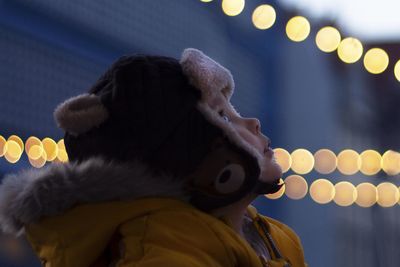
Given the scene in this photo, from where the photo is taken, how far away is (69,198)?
2.22ft

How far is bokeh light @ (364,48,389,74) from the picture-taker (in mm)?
1823

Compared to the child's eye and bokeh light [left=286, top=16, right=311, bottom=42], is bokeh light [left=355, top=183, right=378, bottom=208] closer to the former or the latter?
bokeh light [left=286, top=16, right=311, bottom=42]

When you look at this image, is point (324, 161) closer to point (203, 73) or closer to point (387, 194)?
point (387, 194)

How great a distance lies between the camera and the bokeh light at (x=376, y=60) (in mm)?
1823

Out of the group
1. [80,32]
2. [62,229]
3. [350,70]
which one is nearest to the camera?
[62,229]

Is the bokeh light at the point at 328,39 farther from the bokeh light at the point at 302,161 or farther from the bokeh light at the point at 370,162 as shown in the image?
the bokeh light at the point at 370,162

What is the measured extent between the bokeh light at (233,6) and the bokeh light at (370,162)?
712 mm

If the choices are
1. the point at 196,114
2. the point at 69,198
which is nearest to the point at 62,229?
the point at 69,198

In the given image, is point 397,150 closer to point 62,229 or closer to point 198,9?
point 198,9

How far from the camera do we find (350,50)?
1786mm

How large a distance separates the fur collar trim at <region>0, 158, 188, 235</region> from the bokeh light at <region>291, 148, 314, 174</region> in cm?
123

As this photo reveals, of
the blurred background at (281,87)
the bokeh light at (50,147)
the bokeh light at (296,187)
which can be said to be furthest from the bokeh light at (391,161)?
the bokeh light at (50,147)

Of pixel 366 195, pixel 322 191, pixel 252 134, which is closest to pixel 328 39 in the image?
pixel 322 191

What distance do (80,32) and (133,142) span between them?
0.70m
